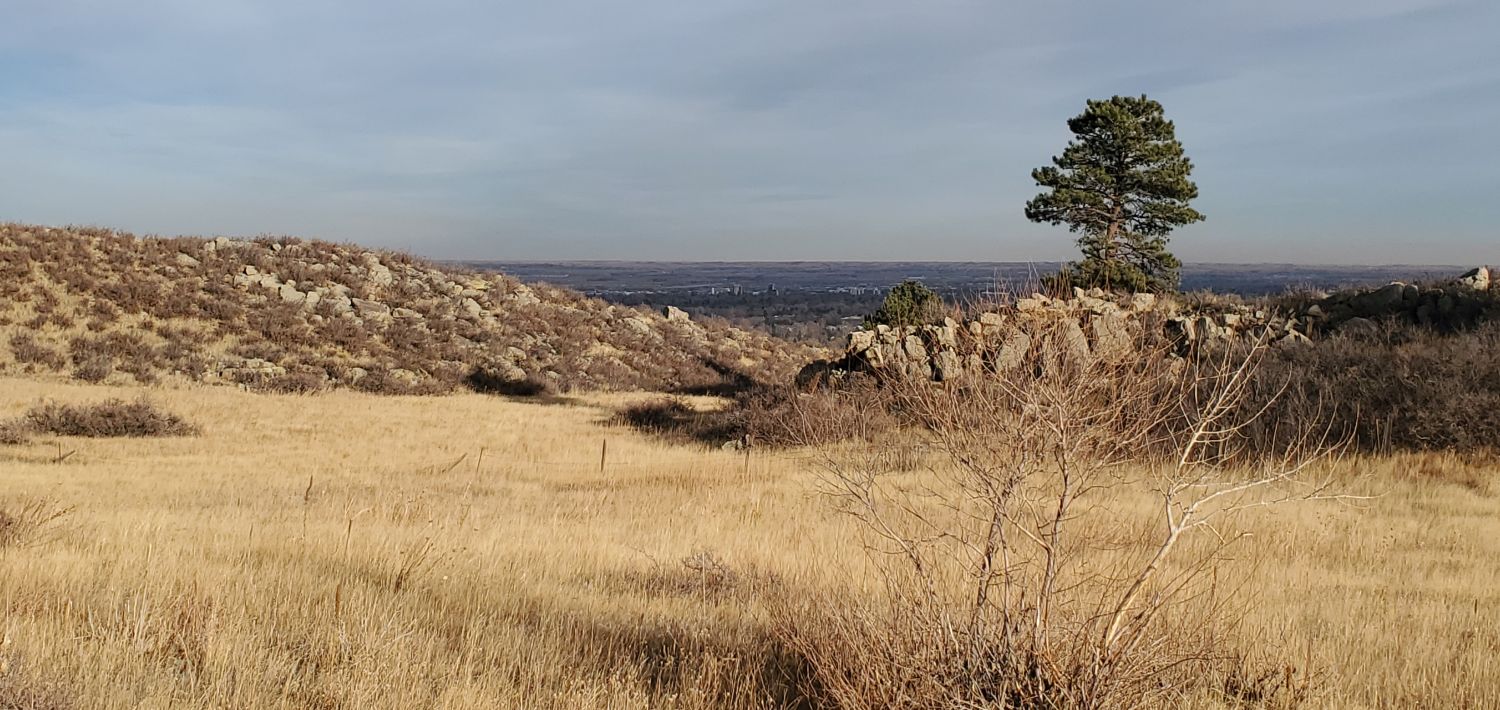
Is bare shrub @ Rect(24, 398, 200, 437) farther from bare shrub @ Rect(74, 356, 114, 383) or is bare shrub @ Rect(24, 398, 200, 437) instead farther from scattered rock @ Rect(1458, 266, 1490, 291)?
scattered rock @ Rect(1458, 266, 1490, 291)

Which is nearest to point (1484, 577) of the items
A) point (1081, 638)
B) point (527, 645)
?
point (1081, 638)

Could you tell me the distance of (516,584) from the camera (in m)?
6.82

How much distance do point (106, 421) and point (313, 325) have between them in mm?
15739

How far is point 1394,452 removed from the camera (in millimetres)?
13680

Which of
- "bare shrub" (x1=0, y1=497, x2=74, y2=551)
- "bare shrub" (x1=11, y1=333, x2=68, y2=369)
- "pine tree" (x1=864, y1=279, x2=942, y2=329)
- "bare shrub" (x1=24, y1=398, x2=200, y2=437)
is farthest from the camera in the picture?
"bare shrub" (x1=11, y1=333, x2=68, y2=369)

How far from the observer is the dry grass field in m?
4.25

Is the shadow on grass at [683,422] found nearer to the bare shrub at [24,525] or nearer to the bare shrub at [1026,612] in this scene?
the bare shrub at [24,525]

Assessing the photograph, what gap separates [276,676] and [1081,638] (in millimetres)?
3463

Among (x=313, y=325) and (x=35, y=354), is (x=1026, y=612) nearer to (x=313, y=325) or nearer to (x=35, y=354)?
(x=35, y=354)

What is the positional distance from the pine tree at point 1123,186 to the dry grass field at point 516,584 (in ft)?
52.2

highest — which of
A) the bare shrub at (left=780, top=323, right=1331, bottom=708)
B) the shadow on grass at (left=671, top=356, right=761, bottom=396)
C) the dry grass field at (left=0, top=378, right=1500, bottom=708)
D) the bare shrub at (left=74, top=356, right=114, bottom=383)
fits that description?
the bare shrub at (left=780, top=323, right=1331, bottom=708)

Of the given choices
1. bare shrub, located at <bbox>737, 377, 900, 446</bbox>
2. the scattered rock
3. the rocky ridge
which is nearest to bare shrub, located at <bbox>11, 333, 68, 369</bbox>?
bare shrub, located at <bbox>737, 377, 900, 446</bbox>

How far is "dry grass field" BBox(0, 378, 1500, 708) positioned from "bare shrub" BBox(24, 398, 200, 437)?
2033 millimetres

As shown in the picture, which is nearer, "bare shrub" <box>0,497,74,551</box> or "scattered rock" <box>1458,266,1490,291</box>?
"bare shrub" <box>0,497,74,551</box>
